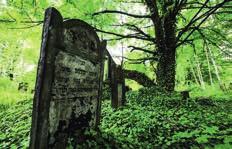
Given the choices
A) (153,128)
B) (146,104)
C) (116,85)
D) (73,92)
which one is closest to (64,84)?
(73,92)

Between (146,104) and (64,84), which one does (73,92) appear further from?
(146,104)

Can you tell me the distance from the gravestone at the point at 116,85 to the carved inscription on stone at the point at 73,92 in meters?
2.25

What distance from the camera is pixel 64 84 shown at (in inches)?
112

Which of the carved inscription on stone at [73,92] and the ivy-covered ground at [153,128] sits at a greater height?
the carved inscription on stone at [73,92]

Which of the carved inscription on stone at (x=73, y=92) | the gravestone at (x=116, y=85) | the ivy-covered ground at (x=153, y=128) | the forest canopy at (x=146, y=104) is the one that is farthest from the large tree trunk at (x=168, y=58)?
the carved inscription on stone at (x=73, y=92)

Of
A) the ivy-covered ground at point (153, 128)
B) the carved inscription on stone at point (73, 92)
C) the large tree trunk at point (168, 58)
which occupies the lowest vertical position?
the ivy-covered ground at point (153, 128)

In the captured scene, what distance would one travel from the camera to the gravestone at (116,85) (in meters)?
6.05

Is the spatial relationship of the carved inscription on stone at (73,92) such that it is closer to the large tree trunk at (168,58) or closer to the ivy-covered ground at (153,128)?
the ivy-covered ground at (153,128)

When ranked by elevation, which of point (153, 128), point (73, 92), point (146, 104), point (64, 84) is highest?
point (64, 84)

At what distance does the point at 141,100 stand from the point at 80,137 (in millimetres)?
3971

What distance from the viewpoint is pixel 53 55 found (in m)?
2.59

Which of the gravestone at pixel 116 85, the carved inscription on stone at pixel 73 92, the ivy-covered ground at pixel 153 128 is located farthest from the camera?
the gravestone at pixel 116 85

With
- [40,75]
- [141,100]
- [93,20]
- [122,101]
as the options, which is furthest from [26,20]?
[40,75]

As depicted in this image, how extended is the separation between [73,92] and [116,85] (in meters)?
3.18
